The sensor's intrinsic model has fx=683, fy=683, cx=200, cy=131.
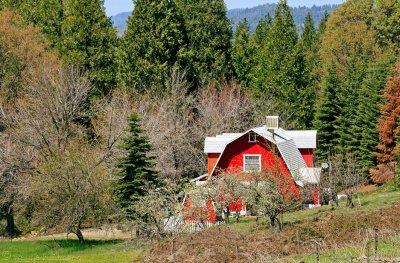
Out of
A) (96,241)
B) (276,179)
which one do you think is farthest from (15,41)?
(276,179)

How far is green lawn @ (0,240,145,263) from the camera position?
26.8 meters

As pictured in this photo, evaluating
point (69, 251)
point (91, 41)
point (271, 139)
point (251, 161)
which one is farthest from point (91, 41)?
point (69, 251)

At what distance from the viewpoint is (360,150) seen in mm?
49969

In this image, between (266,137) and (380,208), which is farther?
(266,137)

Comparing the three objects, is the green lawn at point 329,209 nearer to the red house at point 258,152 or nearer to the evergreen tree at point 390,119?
the red house at point 258,152

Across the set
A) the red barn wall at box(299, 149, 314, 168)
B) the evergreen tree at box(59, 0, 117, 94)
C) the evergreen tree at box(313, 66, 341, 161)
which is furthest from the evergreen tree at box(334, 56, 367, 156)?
the evergreen tree at box(59, 0, 117, 94)

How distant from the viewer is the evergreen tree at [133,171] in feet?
107

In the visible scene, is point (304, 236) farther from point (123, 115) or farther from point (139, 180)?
point (123, 115)

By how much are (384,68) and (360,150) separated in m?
6.33

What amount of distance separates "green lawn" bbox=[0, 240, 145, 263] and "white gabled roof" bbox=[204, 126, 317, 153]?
8.93 meters

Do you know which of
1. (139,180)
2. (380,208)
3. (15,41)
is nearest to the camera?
(380,208)

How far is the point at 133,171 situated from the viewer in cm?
3309

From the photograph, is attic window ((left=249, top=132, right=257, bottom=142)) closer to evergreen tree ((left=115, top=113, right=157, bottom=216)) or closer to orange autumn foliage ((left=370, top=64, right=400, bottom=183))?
evergreen tree ((left=115, top=113, right=157, bottom=216))

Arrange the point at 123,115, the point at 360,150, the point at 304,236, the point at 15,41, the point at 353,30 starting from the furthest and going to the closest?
the point at 353,30
the point at 360,150
the point at 15,41
the point at 123,115
the point at 304,236
